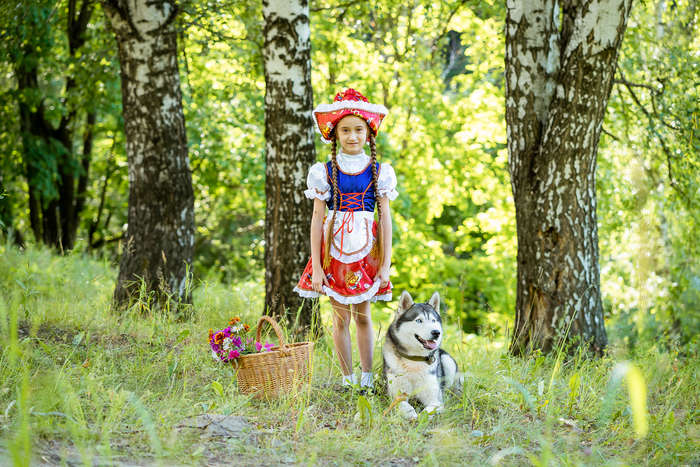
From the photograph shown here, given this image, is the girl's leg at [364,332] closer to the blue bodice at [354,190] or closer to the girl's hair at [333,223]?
the girl's hair at [333,223]

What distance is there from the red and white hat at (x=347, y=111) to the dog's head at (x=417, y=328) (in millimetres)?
1243

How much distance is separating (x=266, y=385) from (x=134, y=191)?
2.98 metres

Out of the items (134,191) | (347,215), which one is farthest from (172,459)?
(134,191)

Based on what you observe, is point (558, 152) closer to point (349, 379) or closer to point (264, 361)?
point (349, 379)

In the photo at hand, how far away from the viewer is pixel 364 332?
424cm

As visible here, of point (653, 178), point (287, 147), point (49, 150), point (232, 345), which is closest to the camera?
point (232, 345)

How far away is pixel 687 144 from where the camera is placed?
6.26 meters

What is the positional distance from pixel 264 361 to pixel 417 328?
0.96 meters

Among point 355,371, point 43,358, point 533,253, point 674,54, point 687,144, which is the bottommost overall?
point 355,371

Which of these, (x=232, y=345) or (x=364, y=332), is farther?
(x=364, y=332)

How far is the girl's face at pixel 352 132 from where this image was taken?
4152mm

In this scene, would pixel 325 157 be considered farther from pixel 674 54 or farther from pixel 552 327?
pixel 552 327

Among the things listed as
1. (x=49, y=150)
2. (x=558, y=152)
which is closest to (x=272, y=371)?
(x=558, y=152)

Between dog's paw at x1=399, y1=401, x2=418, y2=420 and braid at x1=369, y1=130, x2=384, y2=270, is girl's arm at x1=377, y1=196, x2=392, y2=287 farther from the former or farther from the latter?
dog's paw at x1=399, y1=401, x2=418, y2=420
